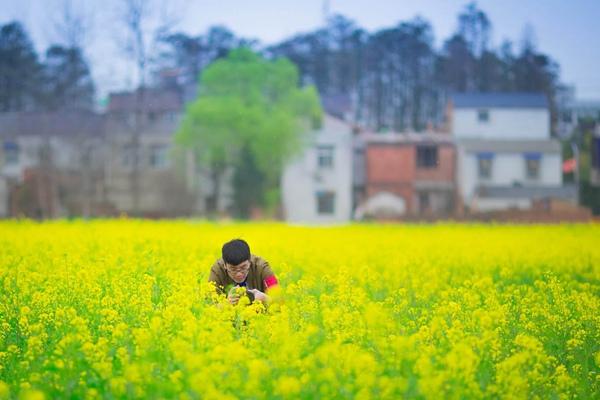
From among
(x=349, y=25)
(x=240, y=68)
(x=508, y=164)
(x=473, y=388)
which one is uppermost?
(x=349, y=25)

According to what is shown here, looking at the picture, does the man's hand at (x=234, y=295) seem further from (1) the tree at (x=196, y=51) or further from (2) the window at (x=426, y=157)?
(1) the tree at (x=196, y=51)

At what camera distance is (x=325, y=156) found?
5316cm

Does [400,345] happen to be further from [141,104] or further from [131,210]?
[131,210]

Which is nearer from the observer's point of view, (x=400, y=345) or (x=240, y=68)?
(x=400, y=345)

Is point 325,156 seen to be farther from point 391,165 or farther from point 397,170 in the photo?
point 397,170

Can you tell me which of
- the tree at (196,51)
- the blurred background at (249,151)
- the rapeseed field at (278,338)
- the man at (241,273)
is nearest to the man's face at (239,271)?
the man at (241,273)

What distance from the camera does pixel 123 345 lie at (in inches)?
283

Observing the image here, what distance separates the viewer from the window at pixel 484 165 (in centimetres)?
5341

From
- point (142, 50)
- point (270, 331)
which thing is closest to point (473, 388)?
point (270, 331)

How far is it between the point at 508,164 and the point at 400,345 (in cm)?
4923

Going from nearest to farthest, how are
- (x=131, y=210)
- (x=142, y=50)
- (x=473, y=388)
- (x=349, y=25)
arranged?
(x=473, y=388)
(x=142, y=50)
(x=131, y=210)
(x=349, y=25)

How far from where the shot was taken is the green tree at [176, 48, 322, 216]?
Result: 4584cm

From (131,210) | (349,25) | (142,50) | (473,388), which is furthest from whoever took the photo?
(349,25)

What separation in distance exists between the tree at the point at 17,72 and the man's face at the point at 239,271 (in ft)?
174
